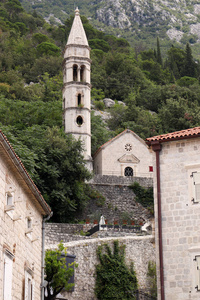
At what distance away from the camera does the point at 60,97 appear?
3187 inches

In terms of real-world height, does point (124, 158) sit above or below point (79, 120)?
below

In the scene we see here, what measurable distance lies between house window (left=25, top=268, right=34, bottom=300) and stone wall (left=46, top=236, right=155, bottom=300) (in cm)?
1174

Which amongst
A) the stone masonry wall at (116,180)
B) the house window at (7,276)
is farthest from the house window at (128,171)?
the house window at (7,276)

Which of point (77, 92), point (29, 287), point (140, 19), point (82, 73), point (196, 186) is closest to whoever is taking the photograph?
point (29, 287)

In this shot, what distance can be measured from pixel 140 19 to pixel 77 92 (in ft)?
436

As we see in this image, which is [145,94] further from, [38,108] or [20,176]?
[20,176]

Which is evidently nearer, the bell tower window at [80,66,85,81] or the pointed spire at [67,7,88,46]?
the bell tower window at [80,66,85,81]

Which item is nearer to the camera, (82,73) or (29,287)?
(29,287)

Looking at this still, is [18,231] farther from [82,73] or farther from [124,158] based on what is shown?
[124,158]

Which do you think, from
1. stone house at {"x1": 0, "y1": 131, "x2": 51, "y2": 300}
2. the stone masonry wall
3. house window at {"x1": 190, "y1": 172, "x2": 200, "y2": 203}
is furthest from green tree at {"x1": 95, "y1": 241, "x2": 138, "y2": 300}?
the stone masonry wall

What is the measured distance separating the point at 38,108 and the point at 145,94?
3185 cm

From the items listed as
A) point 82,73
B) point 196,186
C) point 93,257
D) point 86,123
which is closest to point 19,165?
point 196,186

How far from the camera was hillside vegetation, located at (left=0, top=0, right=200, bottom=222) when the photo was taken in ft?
158

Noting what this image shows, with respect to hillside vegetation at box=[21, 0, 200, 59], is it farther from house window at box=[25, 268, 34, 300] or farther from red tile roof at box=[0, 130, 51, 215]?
house window at box=[25, 268, 34, 300]
